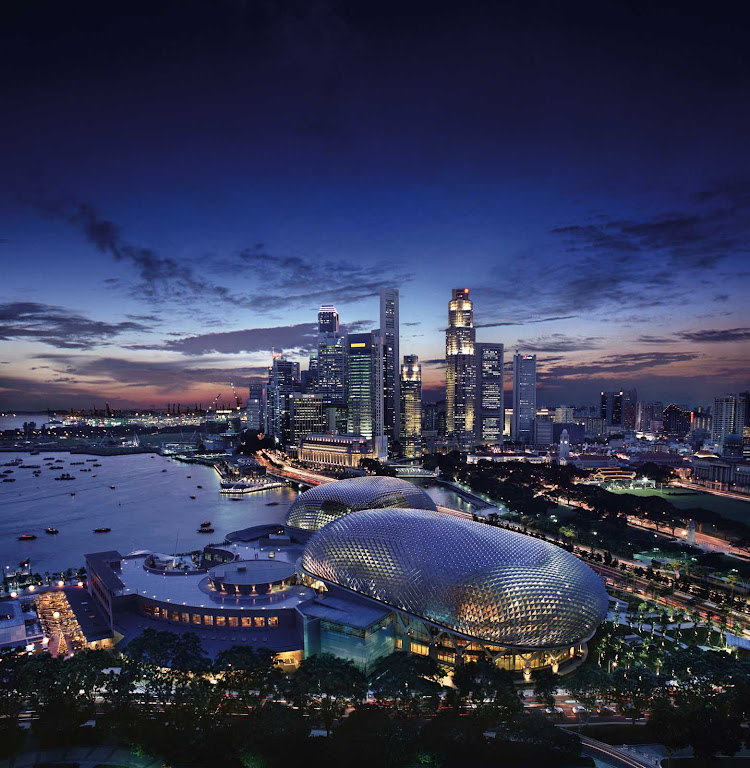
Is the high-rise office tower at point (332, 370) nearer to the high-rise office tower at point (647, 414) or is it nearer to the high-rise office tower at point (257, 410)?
the high-rise office tower at point (257, 410)

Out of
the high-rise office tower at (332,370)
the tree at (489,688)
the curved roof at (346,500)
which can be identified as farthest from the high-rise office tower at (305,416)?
the tree at (489,688)

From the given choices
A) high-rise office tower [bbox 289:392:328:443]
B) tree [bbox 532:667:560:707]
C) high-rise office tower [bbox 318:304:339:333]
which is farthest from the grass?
high-rise office tower [bbox 318:304:339:333]

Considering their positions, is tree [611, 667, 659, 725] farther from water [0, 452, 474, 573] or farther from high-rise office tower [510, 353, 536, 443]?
high-rise office tower [510, 353, 536, 443]

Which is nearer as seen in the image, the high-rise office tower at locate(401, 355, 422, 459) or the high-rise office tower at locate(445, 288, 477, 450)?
the high-rise office tower at locate(401, 355, 422, 459)

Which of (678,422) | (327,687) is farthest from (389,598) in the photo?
(678,422)

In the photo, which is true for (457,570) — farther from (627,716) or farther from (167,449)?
(167,449)

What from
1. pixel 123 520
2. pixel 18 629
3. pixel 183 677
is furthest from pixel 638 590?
pixel 123 520
